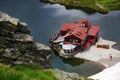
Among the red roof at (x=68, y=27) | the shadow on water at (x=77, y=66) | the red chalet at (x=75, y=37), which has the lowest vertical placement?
the shadow on water at (x=77, y=66)

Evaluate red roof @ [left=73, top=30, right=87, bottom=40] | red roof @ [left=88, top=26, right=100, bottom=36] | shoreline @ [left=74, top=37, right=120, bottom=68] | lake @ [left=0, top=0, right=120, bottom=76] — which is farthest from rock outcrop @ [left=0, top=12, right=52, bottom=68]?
red roof @ [left=88, top=26, right=100, bottom=36]

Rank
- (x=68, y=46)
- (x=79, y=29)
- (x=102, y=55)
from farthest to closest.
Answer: (x=79, y=29) < (x=68, y=46) < (x=102, y=55)

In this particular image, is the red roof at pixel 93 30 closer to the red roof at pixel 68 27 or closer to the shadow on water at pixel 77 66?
the red roof at pixel 68 27

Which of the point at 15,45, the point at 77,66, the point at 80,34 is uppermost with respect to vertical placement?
the point at 15,45

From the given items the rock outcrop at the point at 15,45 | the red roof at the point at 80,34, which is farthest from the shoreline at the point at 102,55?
the rock outcrop at the point at 15,45

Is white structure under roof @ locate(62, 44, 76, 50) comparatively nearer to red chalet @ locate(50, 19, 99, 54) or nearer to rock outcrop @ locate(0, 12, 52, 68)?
red chalet @ locate(50, 19, 99, 54)

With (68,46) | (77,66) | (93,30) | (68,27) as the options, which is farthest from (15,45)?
(93,30)

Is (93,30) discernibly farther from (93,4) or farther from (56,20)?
(93,4)

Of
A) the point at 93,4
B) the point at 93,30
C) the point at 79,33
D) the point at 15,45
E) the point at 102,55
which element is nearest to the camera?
the point at 15,45
